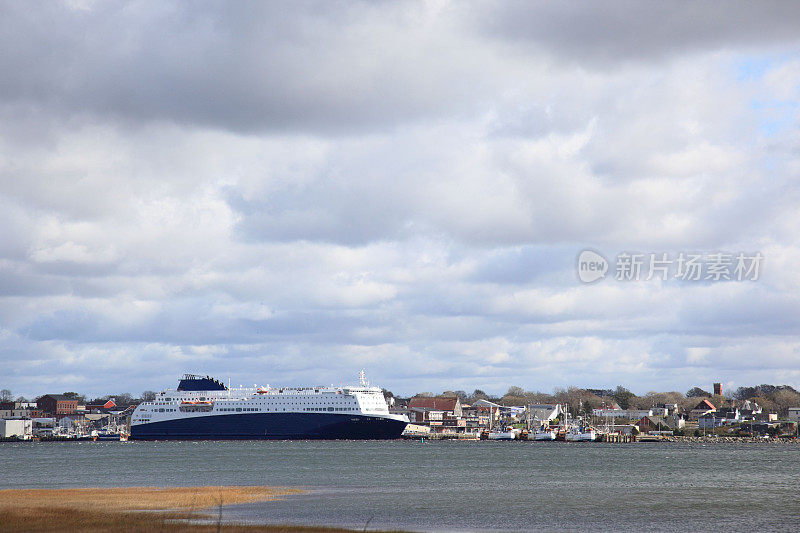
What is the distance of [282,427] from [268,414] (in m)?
3.35

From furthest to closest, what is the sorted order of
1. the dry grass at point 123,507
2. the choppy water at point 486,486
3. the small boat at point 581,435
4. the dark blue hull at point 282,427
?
1. the small boat at point 581,435
2. the dark blue hull at point 282,427
3. the choppy water at point 486,486
4. the dry grass at point 123,507

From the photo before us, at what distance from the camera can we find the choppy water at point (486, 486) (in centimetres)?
4328

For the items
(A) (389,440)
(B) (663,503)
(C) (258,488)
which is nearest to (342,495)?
(C) (258,488)

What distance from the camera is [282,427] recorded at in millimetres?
162000

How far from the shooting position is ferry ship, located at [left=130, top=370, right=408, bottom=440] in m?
162

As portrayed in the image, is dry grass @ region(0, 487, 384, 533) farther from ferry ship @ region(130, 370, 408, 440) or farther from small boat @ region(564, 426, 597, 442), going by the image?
small boat @ region(564, 426, 597, 442)

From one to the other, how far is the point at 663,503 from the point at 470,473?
27610 mm

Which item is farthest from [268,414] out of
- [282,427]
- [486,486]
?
[486,486]

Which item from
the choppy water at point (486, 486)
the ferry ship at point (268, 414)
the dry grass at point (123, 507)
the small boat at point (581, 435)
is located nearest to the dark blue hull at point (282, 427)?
the ferry ship at point (268, 414)

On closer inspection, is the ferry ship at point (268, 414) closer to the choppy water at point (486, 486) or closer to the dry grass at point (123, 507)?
the choppy water at point (486, 486)

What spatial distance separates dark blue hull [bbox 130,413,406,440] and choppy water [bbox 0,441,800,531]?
A: 186 feet

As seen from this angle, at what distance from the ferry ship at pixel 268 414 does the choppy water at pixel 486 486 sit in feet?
187

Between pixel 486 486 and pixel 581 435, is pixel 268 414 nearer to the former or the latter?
pixel 581 435

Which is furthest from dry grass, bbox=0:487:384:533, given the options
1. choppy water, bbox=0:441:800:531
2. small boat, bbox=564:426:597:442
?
small boat, bbox=564:426:597:442
